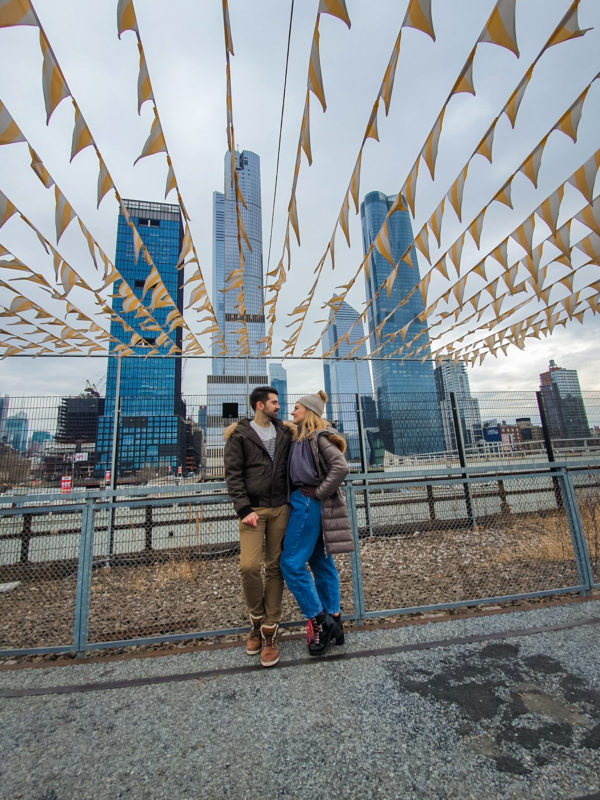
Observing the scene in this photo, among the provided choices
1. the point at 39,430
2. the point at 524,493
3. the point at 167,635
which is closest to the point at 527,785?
A: the point at 167,635

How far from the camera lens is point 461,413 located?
6.41 m

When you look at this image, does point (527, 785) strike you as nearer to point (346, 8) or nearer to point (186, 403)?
point (346, 8)

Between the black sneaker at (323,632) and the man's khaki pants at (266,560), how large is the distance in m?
0.26

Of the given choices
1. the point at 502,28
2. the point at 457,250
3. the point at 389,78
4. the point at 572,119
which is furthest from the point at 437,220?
the point at 502,28

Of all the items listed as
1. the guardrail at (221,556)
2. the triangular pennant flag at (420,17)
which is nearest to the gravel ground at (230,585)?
the guardrail at (221,556)

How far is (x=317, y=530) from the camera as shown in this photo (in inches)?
96.7

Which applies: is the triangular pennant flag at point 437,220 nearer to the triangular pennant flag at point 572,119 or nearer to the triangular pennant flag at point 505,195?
the triangular pennant flag at point 505,195

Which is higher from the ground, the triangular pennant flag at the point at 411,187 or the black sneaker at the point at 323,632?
the triangular pennant flag at the point at 411,187

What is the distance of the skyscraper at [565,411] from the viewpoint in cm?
667

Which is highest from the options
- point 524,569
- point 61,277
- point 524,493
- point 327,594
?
point 61,277

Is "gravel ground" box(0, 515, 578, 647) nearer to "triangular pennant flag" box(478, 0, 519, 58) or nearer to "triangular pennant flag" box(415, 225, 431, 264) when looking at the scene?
"triangular pennant flag" box(415, 225, 431, 264)

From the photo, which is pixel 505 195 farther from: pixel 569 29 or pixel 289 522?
pixel 289 522

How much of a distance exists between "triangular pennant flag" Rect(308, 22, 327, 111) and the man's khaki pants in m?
2.40

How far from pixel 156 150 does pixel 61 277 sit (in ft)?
7.72
